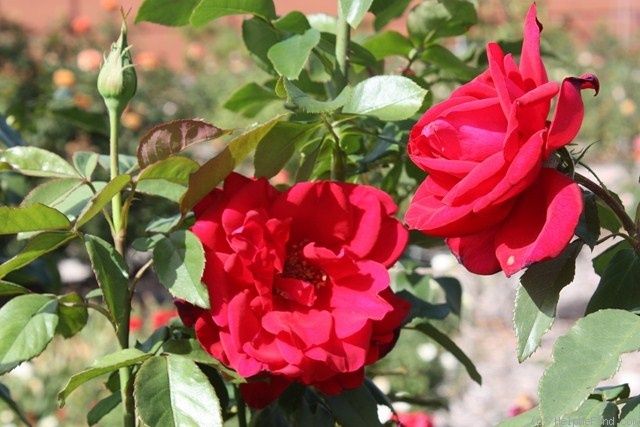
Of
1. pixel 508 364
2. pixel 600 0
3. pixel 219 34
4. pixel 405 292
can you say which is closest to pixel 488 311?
pixel 508 364

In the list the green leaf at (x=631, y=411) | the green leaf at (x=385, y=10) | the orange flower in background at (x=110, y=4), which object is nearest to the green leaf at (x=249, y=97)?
the green leaf at (x=385, y=10)

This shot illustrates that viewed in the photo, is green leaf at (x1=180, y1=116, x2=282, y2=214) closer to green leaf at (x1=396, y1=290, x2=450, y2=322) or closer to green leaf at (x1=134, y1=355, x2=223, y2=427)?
green leaf at (x1=134, y1=355, x2=223, y2=427)

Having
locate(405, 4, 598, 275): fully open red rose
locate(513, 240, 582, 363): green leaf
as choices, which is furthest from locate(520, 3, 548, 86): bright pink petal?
locate(513, 240, 582, 363): green leaf

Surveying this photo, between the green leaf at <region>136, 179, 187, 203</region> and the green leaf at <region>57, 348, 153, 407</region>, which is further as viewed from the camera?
the green leaf at <region>136, 179, 187, 203</region>

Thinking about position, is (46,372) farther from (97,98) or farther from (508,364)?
(97,98)

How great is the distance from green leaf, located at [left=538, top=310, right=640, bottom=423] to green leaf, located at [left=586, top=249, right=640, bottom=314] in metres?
0.06

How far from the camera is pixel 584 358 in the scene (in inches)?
20.2

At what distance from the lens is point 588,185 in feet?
1.81

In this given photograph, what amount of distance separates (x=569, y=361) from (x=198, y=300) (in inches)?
8.8

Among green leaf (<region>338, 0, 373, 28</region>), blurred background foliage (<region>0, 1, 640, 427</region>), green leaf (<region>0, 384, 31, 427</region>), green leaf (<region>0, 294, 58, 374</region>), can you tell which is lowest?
blurred background foliage (<region>0, 1, 640, 427</region>)

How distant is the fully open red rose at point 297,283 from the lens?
1.98 ft

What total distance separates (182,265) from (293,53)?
181 mm

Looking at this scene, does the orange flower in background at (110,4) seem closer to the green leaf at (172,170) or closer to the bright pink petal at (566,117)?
the green leaf at (172,170)

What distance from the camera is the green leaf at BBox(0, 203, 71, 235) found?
1.94 ft
